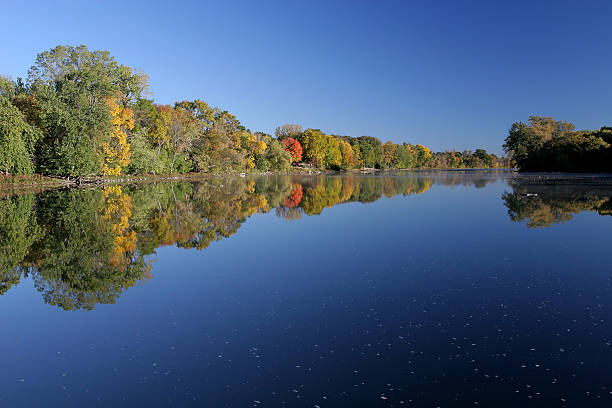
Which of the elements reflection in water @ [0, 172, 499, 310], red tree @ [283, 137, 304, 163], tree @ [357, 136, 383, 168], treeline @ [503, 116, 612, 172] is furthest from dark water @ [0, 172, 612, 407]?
tree @ [357, 136, 383, 168]

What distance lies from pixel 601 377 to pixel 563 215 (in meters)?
16.0

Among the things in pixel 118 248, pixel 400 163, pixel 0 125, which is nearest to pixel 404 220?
pixel 118 248

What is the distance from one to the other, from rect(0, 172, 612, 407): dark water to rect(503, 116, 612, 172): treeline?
2678 inches

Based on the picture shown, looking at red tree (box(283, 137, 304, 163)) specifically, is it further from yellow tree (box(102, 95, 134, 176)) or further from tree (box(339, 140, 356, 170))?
yellow tree (box(102, 95, 134, 176))

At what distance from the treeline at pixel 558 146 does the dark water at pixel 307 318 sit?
68010mm

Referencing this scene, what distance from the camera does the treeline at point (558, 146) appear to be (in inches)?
2721

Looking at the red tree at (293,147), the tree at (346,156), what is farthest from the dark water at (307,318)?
the tree at (346,156)

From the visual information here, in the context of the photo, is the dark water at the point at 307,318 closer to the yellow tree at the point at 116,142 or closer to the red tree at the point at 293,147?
the yellow tree at the point at 116,142

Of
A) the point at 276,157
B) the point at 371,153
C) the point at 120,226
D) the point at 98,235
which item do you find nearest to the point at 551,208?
the point at 120,226

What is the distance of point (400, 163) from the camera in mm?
154875

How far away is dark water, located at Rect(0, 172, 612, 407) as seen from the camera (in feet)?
15.3

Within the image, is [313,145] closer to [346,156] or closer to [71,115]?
[346,156]

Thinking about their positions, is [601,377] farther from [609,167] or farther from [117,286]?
[609,167]

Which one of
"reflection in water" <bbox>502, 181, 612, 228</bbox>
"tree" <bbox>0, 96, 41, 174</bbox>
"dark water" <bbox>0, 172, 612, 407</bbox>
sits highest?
"tree" <bbox>0, 96, 41, 174</bbox>
